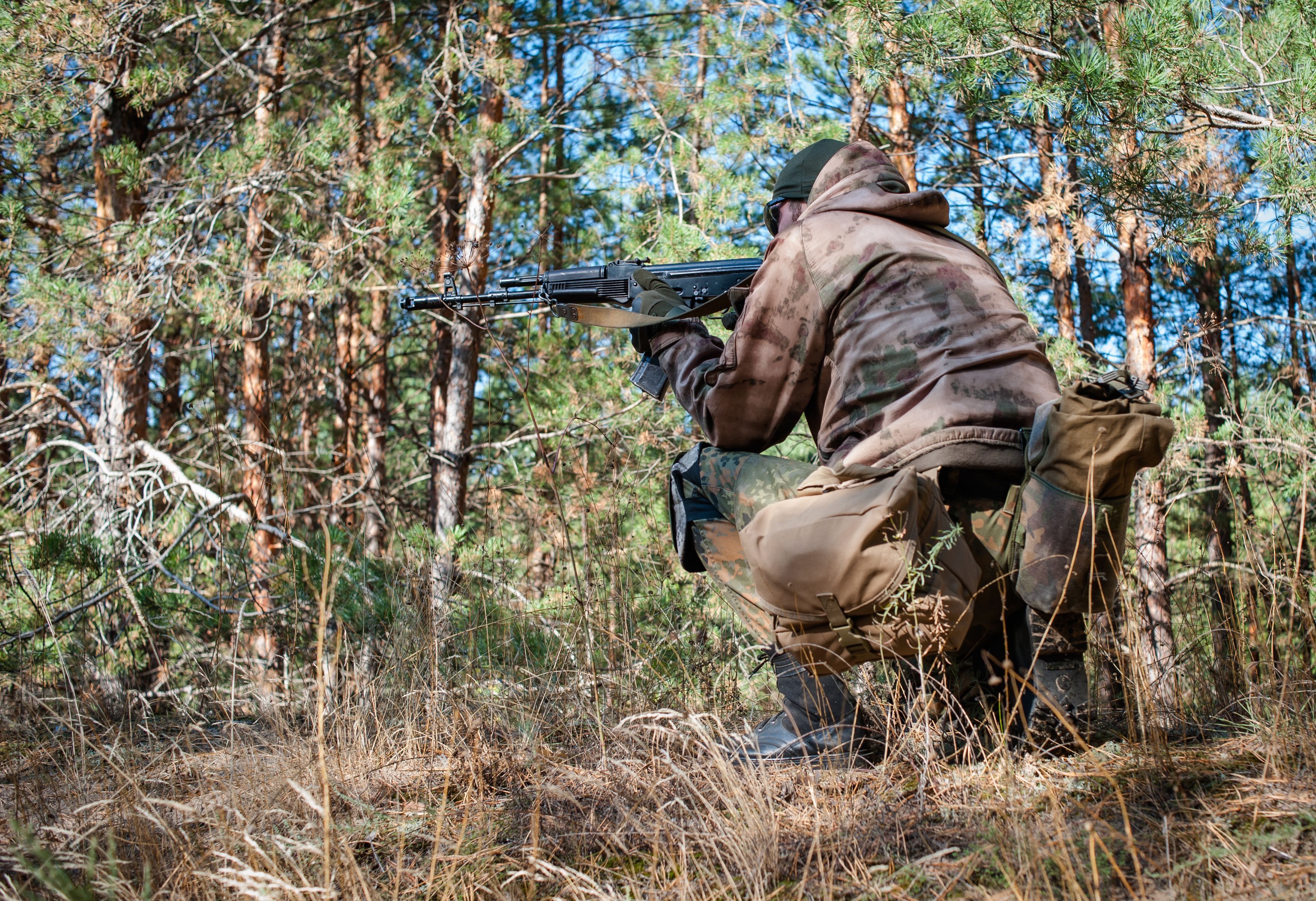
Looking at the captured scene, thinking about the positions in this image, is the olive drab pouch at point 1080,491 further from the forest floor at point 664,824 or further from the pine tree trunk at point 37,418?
the pine tree trunk at point 37,418

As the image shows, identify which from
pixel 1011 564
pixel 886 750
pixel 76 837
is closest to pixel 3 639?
pixel 76 837

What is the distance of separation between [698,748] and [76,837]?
1.27 meters

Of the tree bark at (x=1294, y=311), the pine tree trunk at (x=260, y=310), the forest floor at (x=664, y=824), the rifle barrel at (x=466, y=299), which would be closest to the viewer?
the forest floor at (x=664, y=824)

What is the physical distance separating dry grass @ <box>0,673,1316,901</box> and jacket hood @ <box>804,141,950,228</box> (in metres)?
1.45

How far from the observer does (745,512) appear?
2.41 metres

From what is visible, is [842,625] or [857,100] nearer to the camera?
[842,625]

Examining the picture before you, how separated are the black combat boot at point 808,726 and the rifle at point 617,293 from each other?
Answer: 1.04 metres

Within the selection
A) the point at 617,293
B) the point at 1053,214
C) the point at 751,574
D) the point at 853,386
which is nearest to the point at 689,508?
the point at 751,574

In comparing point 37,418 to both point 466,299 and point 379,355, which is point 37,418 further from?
point 466,299

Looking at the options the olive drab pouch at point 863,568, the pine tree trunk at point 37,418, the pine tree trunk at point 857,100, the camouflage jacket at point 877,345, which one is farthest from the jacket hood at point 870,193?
the pine tree trunk at point 37,418

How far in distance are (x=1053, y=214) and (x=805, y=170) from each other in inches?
129

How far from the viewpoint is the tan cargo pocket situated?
2.00 m

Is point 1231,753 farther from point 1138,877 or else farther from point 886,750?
point 1138,877

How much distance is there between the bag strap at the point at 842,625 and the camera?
6.31 feet
